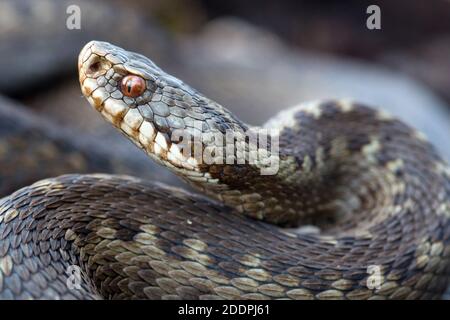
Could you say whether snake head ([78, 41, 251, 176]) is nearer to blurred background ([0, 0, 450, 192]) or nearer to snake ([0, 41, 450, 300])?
snake ([0, 41, 450, 300])

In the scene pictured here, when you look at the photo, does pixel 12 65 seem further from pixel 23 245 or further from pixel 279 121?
pixel 23 245

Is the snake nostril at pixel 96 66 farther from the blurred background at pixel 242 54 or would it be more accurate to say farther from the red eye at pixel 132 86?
the blurred background at pixel 242 54

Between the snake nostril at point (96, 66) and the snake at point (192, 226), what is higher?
the snake nostril at point (96, 66)

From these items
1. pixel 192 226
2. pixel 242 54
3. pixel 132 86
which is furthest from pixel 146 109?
pixel 242 54

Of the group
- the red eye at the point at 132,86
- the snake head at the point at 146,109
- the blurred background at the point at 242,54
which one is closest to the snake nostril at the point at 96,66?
the snake head at the point at 146,109

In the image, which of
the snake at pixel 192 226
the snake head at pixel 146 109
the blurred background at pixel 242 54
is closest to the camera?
the snake at pixel 192 226

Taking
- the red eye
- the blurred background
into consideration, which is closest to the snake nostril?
the red eye

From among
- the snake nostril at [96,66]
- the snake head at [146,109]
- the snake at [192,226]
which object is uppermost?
the snake nostril at [96,66]
